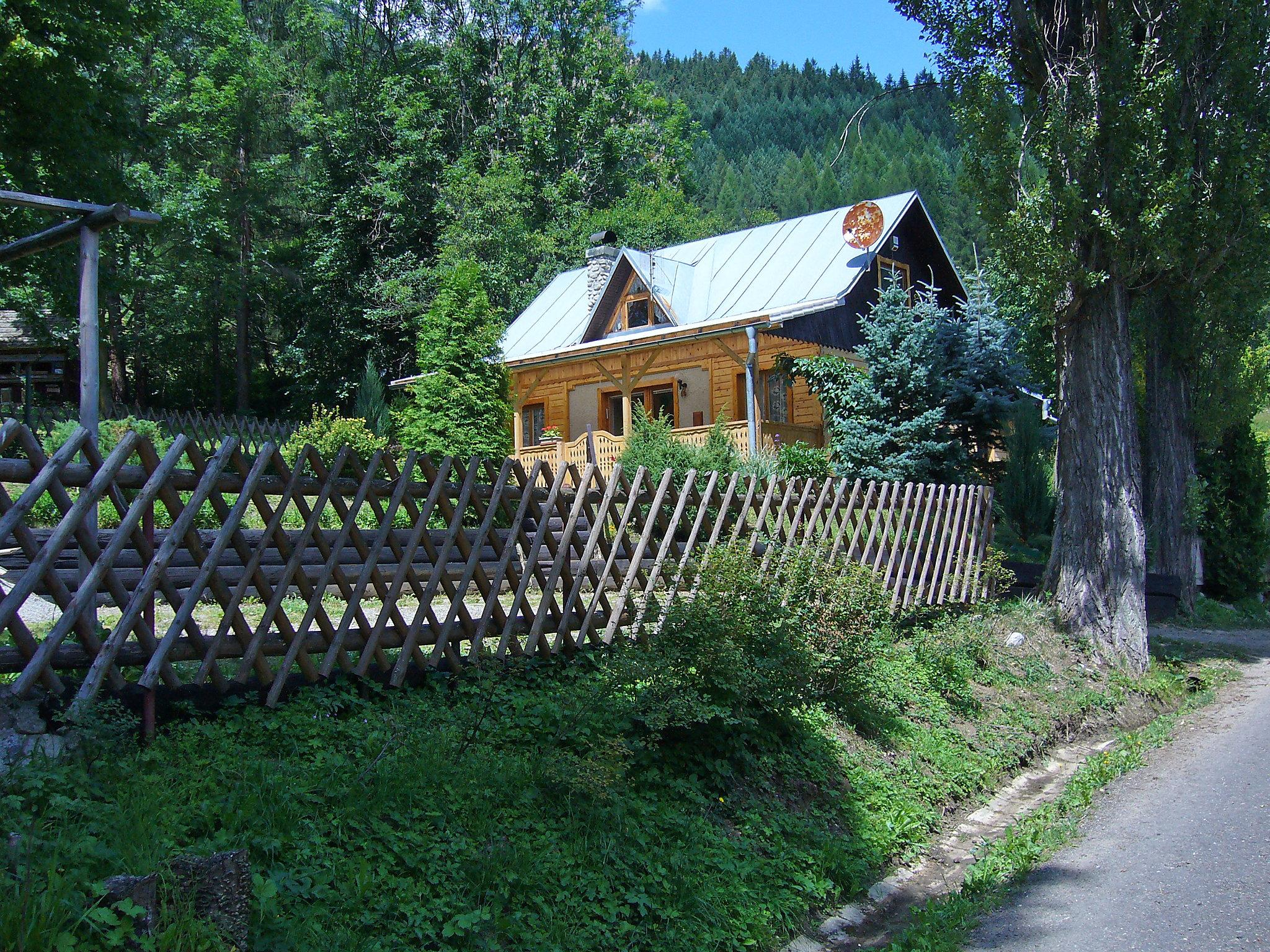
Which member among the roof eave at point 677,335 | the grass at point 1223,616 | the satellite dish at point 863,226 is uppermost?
the satellite dish at point 863,226

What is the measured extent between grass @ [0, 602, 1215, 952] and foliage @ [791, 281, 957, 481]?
392 inches

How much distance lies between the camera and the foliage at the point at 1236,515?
1903cm

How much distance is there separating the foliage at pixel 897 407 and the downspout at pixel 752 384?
2022 millimetres

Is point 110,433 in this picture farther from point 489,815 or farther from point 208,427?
point 489,815

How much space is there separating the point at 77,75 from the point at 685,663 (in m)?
14.7

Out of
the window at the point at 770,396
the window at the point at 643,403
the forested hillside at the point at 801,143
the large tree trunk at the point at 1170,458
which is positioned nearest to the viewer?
the large tree trunk at the point at 1170,458

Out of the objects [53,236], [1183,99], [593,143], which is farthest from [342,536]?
[593,143]

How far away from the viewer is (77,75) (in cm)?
1555

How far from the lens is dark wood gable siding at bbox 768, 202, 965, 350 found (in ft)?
70.4

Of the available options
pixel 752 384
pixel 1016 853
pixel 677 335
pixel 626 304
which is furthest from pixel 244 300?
pixel 1016 853

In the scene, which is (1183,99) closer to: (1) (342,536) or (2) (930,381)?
(2) (930,381)

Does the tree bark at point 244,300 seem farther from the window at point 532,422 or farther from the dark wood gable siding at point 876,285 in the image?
the dark wood gable siding at point 876,285

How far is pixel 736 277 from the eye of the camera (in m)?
25.1

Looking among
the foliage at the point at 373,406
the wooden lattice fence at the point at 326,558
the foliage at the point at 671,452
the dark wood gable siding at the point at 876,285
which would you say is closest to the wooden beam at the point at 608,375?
the foliage at the point at 671,452
